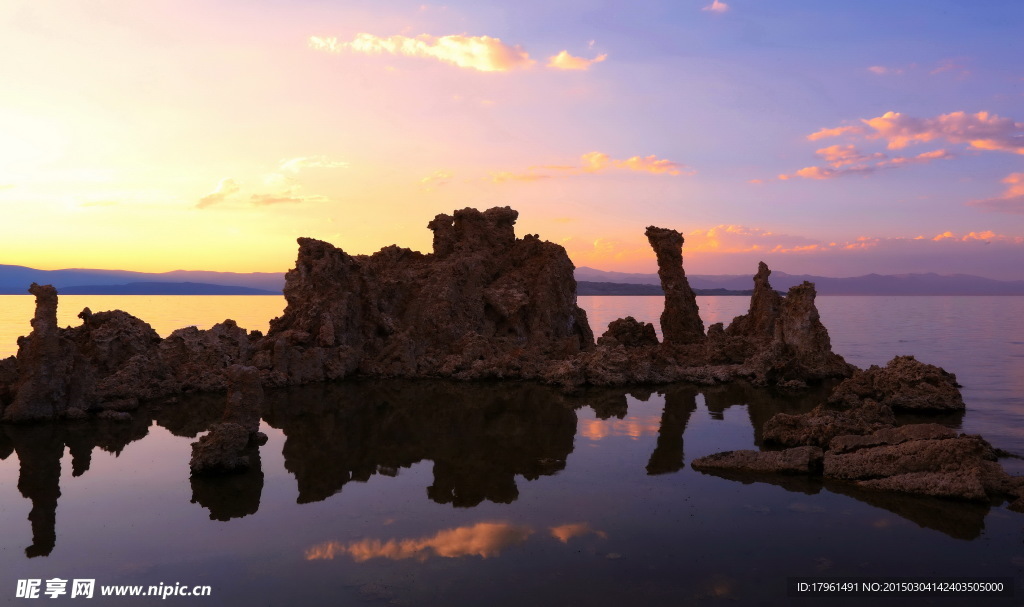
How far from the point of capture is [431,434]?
24969 millimetres

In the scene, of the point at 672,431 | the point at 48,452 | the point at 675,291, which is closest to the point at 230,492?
the point at 48,452

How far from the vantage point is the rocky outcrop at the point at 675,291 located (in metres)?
51.2

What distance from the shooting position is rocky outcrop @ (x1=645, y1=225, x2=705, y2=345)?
168ft

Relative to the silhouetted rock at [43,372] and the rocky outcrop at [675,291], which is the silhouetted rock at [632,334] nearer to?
the rocky outcrop at [675,291]

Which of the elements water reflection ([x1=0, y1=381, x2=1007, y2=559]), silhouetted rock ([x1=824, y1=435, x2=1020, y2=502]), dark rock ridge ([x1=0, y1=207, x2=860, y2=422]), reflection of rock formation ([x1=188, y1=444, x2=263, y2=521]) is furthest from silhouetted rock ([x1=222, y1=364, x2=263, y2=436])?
silhouetted rock ([x1=824, y1=435, x2=1020, y2=502])

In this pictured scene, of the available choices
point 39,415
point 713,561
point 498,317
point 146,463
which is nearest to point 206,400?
point 39,415

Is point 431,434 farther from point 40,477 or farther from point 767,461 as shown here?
point 40,477

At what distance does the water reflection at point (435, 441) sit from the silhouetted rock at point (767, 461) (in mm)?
674

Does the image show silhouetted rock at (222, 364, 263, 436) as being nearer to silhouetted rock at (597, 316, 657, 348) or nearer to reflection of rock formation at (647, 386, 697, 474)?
reflection of rock formation at (647, 386, 697, 474)

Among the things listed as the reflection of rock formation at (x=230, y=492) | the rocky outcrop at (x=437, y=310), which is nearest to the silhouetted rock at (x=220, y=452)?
the reflection of rock formation at (x=230, y=492)

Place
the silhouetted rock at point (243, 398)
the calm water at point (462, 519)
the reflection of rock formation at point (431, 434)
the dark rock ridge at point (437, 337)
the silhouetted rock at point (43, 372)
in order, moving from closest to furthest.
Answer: the calm water at point (462, 519) → the reflection of rock formation at point (431, 434) → the silhouetted rock at point (243, 398) → the silhouetted rock at point (43, 372) → the dark rock ridge at point (437, 337)

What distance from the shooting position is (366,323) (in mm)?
42750

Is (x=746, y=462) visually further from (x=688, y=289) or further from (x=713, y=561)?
(x=688, y=289)

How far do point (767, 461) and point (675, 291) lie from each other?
107 feet
